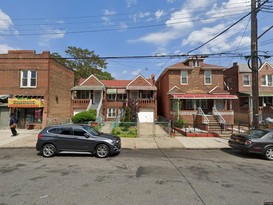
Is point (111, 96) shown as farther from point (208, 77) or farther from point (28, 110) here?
point (208, 77)

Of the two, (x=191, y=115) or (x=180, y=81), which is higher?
(x=180, y=81)

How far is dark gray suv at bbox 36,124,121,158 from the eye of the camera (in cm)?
916

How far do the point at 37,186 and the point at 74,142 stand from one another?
3966 millimetres

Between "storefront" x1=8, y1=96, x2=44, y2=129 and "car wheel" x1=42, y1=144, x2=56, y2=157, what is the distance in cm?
1097

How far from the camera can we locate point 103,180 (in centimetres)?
584

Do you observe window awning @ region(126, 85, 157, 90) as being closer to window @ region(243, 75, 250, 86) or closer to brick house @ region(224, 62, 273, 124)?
brick house @ region(224, 62, 273, 124)

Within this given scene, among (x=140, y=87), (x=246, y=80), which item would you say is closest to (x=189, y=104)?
(x=140, y=87)

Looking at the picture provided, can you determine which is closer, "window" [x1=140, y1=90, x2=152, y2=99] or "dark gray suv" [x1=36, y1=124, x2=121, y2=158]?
"dark gray suv" [x1=36, y1=124, x2=121, y2=158]

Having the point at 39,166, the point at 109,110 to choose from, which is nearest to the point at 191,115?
the point at 109,110

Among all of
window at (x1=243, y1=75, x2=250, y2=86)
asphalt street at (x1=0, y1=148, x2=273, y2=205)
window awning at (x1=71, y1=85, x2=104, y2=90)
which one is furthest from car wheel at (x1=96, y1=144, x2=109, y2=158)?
window at (x1=243, y1=75, x2=250, y2=86)

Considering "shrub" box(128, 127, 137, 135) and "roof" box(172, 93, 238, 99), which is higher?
"roof" box(172, 93, 238, 99)

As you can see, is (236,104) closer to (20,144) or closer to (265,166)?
(265,166)

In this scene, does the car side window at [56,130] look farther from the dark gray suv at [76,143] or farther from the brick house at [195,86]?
the brick house at [195,86]

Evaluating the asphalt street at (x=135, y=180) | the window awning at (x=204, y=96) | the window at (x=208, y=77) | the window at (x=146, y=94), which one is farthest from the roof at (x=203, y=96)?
the asphalt street at (x=135, y=180)
